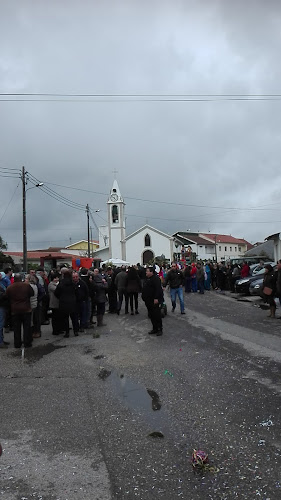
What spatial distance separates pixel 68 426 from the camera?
16.7 feet

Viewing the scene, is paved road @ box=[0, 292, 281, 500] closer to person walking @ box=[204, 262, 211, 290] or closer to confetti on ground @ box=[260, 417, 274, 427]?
confetti on ground @ box=[260, 417, 274, 427]

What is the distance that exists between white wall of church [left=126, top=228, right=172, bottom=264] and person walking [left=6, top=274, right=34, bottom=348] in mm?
75045

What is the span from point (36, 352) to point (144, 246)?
3022 inches

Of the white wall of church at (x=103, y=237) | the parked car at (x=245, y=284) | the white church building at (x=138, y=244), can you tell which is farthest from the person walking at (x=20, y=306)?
the white wall of church at (x=103, y=237)

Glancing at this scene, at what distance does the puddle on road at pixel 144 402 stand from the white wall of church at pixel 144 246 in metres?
78.0

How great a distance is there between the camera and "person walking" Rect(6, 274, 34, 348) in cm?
991

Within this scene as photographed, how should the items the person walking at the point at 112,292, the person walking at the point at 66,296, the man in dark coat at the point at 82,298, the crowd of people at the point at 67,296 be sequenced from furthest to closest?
the person walking at the point at 112,292, the man in dark coat at the point at 82,298, the person walking at the point at 66,296, the crowd of people at the point at 67,296

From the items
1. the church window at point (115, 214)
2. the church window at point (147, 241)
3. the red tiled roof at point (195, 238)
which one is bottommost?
the church window at point (147, 241)

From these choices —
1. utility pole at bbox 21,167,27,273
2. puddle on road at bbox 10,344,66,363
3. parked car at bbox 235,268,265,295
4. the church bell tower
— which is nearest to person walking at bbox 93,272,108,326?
puddle on road at bbox 10,344,66,363

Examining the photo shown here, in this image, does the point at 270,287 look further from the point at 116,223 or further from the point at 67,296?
the point at 116,223

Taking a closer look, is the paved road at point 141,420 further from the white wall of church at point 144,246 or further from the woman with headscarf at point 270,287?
the white wall of church at point 144,246

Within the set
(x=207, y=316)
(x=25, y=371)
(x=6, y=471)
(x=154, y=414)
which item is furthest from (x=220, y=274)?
(x=6, y=471)

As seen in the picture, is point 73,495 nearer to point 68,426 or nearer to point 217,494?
point 217,494

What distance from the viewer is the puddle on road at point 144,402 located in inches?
195
